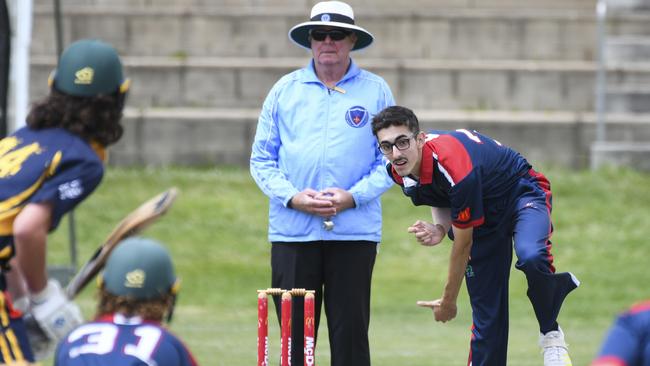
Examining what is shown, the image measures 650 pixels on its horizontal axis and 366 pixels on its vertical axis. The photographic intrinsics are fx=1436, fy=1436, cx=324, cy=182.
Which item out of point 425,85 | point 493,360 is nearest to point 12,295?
point 493,360

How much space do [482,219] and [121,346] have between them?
264cm

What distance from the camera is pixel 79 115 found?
5.28 meters

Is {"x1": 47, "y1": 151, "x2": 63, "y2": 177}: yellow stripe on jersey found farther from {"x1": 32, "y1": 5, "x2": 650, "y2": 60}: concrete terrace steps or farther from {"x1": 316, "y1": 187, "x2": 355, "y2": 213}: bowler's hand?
{"x1": 32, "y1": 5, "x2": 650, "y2": 60}: concrete terrace steps

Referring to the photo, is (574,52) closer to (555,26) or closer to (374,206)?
(555,26)

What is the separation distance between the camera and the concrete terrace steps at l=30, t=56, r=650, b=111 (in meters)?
17.0

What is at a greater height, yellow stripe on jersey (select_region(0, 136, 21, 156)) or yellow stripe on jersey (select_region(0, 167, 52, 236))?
yellow stripe on jersey (select_region(0, 136, 21, 156))

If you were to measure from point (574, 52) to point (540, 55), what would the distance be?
43cm

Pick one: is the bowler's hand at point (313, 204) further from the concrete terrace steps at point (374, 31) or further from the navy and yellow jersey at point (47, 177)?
the concrete terrace steps at point (374, 31)

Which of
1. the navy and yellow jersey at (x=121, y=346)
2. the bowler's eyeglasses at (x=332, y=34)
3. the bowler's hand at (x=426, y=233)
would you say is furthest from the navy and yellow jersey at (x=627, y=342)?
the bowler's eyeglasses at (x=332, y=34)

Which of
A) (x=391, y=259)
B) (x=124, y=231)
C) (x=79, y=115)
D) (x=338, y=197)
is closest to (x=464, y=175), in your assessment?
(x=338, y=197)

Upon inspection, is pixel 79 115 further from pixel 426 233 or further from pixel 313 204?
pixel 426 233

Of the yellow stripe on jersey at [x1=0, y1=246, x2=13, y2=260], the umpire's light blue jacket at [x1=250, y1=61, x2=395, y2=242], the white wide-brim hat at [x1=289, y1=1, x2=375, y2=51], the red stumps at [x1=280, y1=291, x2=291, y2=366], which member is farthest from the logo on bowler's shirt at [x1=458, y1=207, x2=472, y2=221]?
the yellow stripe on jersey at [x1=0, y1=246, x2=13, y2=260]

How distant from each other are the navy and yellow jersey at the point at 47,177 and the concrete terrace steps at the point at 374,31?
39.9ft

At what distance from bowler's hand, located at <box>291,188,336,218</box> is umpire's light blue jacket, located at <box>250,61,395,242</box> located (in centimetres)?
5
